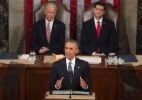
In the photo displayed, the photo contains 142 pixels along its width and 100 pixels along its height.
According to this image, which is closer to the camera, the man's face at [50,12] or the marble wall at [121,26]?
the man's face at [50,12]

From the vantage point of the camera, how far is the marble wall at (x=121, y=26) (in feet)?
28.0

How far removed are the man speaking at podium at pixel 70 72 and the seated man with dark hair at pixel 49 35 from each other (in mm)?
2014

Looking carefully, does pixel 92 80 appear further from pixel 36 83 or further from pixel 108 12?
pixel 108 12

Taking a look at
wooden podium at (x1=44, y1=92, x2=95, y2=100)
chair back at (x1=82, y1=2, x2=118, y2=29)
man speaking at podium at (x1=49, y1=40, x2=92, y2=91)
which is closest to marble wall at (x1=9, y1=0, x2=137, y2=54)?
chair back at (x1=82, y1=2, x2=118, y2=29)

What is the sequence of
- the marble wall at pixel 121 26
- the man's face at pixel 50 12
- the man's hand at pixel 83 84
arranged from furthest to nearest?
the marble wall at pixel 121 26
the man's face at pixel 50 12
the man's hand at pixel 83 84

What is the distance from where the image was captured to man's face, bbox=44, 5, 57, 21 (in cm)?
760

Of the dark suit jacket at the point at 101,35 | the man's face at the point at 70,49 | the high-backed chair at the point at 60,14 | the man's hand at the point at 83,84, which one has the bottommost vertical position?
the man's hand at the point at 83,84

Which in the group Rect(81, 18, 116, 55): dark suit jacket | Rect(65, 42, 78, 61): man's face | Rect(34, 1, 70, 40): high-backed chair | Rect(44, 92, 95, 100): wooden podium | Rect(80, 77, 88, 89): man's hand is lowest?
Rect(44, 92, 95, 100): wooden podium

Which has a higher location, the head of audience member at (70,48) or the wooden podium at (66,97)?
the head of audience member at (70,48)

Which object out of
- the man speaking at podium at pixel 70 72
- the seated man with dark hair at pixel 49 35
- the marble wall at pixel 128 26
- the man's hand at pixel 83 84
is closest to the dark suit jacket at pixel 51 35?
the seated man with dark hair at pixel 49 35

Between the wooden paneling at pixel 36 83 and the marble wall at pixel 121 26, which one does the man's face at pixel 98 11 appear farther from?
the wooden paneling at pixel 36 83

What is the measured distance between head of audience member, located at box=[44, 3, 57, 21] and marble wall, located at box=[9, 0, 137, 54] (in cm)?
94

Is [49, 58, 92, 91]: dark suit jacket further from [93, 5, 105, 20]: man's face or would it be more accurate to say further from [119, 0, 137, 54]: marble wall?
[119, 0, 137, 54]: marble wall

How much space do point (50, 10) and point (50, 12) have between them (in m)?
0.05
